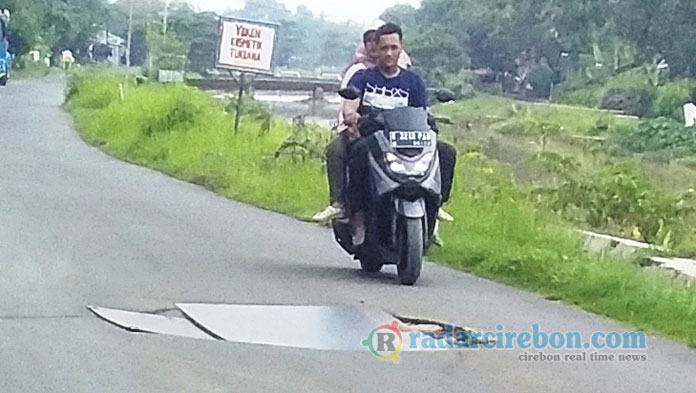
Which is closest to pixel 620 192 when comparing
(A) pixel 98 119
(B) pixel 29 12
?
(A) pixel 98 119

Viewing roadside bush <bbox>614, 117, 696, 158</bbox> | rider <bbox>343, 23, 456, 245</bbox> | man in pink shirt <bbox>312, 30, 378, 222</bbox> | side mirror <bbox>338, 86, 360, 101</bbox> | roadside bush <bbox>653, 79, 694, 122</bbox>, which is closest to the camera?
side mirror <bbox>338, 86, 360, 101</bbox>

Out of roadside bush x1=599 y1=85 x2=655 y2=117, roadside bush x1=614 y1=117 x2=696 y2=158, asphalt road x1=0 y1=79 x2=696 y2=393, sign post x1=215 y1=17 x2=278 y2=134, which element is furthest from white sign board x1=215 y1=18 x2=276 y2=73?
roadside bush x1=599 y1=85 x2=655 y2=117

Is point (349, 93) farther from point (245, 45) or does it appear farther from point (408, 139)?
point (245, 45)

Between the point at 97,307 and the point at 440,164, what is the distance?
289cm

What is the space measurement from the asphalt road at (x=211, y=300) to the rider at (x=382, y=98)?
24.5 inches

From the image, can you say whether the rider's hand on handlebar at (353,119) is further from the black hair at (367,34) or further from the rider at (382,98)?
the black hair at (367,34)

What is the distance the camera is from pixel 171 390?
21.3ft

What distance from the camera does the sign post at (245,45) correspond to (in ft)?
74.2

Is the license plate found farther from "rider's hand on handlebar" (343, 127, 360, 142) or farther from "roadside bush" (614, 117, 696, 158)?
"roadside bush" (614, 117, 696, 158)

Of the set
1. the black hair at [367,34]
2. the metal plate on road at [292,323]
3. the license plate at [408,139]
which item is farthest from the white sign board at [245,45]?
the metal plate on road at [292,323]

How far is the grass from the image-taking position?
9.69 meters

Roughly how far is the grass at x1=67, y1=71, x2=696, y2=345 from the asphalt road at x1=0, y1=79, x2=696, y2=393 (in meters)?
0.35

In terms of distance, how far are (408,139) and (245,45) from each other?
43.2ft

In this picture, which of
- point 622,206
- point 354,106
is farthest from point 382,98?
point 622,206
